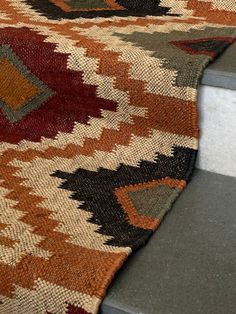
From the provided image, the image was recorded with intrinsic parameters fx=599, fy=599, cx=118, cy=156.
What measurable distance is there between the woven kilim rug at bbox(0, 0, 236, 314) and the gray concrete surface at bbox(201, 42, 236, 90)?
18mm

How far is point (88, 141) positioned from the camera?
1.14 meters

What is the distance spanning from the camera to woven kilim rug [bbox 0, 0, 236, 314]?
32.8 inches

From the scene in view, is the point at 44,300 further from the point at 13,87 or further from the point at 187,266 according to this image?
the point at 13,87

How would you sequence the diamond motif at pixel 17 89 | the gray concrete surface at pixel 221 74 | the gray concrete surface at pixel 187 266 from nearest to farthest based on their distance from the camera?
the gray concrete surface at pixel 187 266, the gray concrete surface at pixel 221 74, the diamond motif at pixel 17 89

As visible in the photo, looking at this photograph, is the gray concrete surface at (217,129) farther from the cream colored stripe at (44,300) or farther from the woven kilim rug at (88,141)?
Result: the cream colored stripe at (44,300)

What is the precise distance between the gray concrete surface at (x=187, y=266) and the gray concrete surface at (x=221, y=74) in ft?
0.63

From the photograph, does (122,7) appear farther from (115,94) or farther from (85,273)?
(85,273)

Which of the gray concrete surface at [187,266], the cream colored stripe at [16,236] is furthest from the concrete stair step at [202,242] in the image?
the cream colored stripe at [16,236]

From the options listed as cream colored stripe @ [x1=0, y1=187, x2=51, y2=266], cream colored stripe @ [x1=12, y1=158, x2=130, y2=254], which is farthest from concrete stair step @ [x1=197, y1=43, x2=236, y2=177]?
cream colored stripe @ [x1=0, y1=187, x2=51, y2=266]

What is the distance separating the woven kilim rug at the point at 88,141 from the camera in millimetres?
834

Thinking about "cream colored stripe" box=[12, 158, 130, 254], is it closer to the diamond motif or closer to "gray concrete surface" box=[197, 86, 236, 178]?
the diamond motif

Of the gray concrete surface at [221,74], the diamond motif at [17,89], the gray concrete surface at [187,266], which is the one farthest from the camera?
the diamond motif at [17,89]

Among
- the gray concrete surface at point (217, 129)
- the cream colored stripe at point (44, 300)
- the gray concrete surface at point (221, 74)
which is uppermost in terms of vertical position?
the gray concrete surface at point (221, 74)

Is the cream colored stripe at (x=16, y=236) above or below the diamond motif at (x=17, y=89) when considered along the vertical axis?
below
